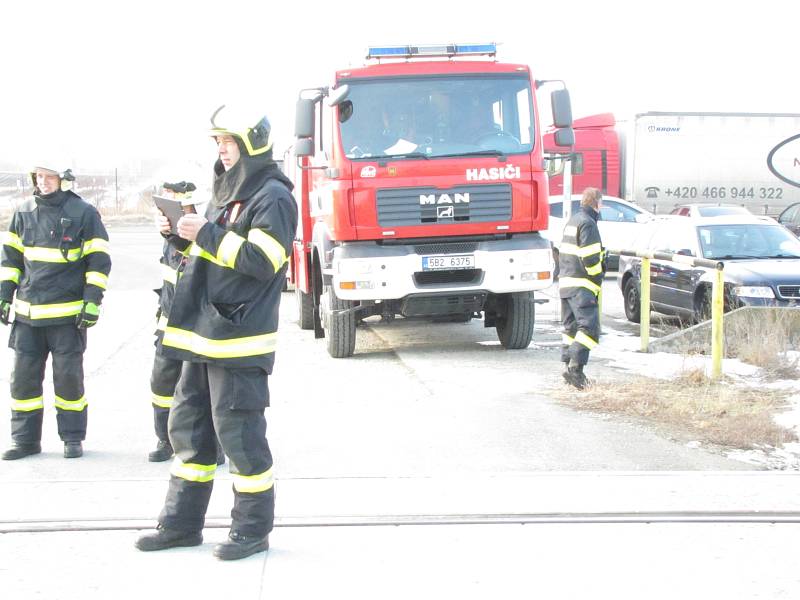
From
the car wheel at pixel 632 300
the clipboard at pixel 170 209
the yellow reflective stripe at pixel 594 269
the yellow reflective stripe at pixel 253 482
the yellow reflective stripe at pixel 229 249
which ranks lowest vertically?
the car wheel at pixel 632 300

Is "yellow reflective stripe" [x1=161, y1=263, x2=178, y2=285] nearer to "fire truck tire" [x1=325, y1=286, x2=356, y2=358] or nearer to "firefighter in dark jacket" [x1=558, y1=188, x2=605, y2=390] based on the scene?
"firefighter in dark jacket" [x1=558, y1=188, x2=605, y2=390]

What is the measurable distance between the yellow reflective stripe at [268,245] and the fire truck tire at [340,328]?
6418 mm

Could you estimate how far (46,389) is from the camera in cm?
934

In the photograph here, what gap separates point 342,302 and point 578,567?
6620mm

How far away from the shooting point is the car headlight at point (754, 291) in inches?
477

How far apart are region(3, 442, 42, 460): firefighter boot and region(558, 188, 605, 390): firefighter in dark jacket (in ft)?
13.9

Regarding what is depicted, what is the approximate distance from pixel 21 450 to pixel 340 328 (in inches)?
182

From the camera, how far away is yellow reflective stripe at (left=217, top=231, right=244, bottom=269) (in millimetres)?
4523

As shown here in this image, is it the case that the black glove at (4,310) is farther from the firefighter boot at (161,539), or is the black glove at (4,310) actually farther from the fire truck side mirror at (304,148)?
the fire truck side mirror at (304,148)

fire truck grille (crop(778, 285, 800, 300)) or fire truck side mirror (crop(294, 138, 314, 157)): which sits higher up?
fire truck side mirror (crop(294, 138, 314, 157))

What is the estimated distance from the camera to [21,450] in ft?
22.3

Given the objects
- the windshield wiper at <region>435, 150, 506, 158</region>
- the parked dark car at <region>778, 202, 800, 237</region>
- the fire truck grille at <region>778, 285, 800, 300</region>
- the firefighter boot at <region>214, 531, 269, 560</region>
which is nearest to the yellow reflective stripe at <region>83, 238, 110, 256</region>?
the firefighter boot at <region>214, 531, 269, 560</region>

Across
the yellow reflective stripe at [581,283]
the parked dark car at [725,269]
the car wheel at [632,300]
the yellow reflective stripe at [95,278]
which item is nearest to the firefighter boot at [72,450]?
the yellow reflective stripe at [95,278]

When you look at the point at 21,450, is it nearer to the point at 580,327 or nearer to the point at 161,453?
the point at 161,453
